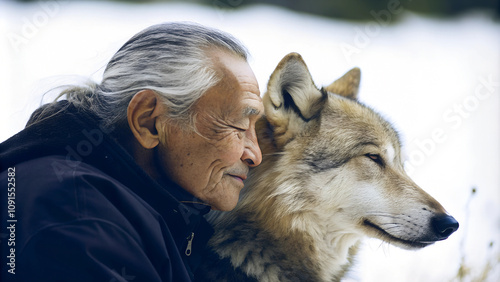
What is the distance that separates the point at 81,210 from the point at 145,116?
0.65 metres

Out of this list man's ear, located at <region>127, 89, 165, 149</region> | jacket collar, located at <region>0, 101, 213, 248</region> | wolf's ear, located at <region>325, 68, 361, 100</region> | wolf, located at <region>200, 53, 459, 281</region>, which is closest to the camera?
jacket collar, located at <region>0, 101, 213, 248</region>

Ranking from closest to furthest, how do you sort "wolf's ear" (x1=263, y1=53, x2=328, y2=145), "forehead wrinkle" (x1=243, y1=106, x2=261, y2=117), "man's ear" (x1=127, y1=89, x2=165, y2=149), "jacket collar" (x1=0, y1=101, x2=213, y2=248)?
1. "jacket collar" (x1=0, y1=101, x2=213, y2=248)
2. "man's ear" (x1=127, y1=89, x2=165, y2=149)
3. "forehead wrinkle" (x1=243, y1=106, x2=261, y2=117)
4. "wolf's ear" (x1=263, y1=53, x2=328, y2=145)

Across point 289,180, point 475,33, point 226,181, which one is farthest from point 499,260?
point 475,33

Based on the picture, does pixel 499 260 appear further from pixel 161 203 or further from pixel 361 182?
pixel 161 203

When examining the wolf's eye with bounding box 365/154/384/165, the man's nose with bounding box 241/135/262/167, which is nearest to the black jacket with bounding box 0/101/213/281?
the man's nose with bounding box 241/135/262/167

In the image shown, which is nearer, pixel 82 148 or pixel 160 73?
pixel 82 148

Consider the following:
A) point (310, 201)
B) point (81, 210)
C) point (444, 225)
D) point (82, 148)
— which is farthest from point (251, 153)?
point (444, 225)

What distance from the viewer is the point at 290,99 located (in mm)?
2689

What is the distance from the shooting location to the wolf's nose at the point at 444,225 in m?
2.49

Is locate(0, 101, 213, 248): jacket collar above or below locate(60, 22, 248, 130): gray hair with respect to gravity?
below

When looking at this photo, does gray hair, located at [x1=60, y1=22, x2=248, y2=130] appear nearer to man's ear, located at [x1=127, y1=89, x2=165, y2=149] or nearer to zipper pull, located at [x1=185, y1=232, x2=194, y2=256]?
man's ear, located at [x1=127, y1=89, x2=165, y2=149]

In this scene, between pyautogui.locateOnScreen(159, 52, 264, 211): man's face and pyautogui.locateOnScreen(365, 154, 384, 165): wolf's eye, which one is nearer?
pyautogui.locateOnScreen(159, 52, 264, 211): man's face

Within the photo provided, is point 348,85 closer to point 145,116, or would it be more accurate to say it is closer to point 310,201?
point 310,201

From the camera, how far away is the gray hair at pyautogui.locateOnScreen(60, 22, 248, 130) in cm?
202
